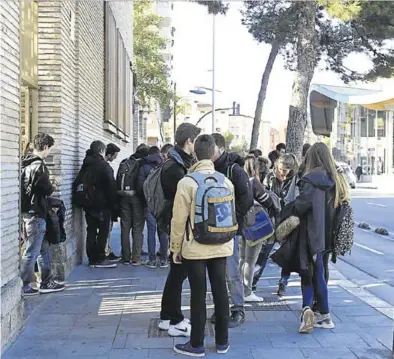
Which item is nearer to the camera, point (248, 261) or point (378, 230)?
point (248, 261)

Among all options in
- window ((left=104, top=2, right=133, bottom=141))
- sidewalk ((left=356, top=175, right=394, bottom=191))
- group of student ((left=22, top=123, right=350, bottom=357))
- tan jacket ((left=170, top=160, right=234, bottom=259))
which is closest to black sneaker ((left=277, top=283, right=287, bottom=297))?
group of student ((left=22, top=123, right=350, bottom=357))

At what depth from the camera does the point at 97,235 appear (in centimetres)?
942

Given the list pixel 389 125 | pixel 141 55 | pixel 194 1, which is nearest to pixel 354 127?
pixel 389 125

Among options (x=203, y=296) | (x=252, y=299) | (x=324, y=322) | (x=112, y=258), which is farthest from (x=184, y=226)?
(x=112, y=258)

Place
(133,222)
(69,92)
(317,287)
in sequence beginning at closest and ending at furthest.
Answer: (317,287) → (69,92) → (133,222)

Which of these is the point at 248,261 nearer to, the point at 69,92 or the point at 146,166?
the point at 146,166

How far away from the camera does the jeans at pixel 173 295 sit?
5.65 m

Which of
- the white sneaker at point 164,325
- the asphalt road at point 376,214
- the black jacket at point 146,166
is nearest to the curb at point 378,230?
the asphalt road at point 376,214

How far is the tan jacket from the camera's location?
4898mm

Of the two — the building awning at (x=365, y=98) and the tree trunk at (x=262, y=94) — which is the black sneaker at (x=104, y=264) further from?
the building awning at (x=365, y=98)

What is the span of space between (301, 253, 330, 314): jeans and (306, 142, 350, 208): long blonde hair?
609 mm

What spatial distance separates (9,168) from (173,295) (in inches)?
75.3

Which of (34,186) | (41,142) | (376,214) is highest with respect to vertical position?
(41,142)

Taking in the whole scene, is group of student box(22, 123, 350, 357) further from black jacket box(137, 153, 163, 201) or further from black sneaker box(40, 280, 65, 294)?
black jacket box(137, 153, 163, 201)
